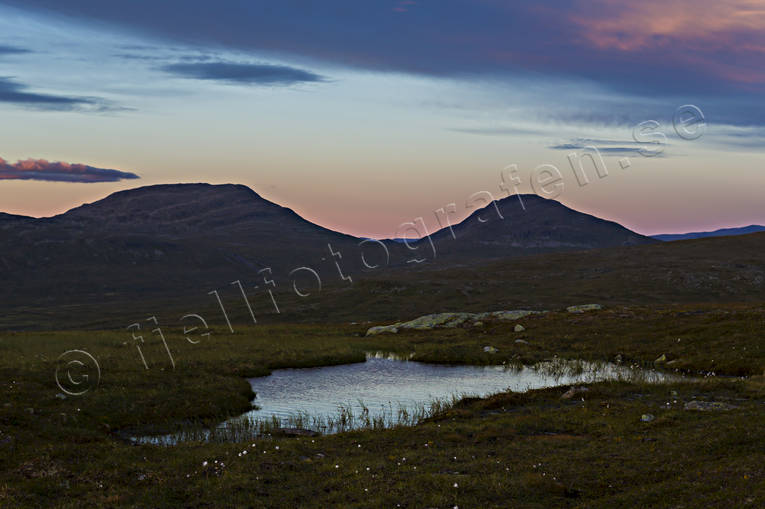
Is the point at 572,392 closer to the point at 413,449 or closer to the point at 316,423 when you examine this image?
the point at 413,449

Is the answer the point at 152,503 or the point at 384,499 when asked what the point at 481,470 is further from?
the point at 152,503

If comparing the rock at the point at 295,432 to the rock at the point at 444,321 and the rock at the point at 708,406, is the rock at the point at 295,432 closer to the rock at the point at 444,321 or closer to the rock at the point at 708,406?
the rock at the point at 708,406

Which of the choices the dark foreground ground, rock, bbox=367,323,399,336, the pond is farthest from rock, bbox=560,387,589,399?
rock, bbox=367,323,399,336

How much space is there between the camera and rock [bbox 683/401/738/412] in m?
27.3

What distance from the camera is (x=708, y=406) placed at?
28.0 metres

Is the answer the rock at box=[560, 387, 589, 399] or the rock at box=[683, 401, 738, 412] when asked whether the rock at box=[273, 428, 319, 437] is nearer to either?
the rock at box=[560, 387, 589, 399]

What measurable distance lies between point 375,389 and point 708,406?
2010 centimetres

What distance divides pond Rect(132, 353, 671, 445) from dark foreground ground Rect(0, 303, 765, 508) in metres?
2.31

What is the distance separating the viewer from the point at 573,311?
74125 millimetres

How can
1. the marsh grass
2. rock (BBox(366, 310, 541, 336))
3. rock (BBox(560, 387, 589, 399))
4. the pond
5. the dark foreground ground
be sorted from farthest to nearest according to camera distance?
rock (BBox(366, 310, 541, 336))
rock (BBox(560, 387, 589, 399))
the pond
the marsh grass
the dark foreground ground

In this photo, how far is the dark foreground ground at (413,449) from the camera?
1841 cm

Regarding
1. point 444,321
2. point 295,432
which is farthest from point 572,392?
point 444,321

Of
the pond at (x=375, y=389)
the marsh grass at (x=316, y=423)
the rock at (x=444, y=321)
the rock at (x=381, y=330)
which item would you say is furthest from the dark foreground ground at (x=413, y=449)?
the rock at (x=444, y=321)

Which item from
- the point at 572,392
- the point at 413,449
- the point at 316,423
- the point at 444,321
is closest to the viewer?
the point at 413,449
